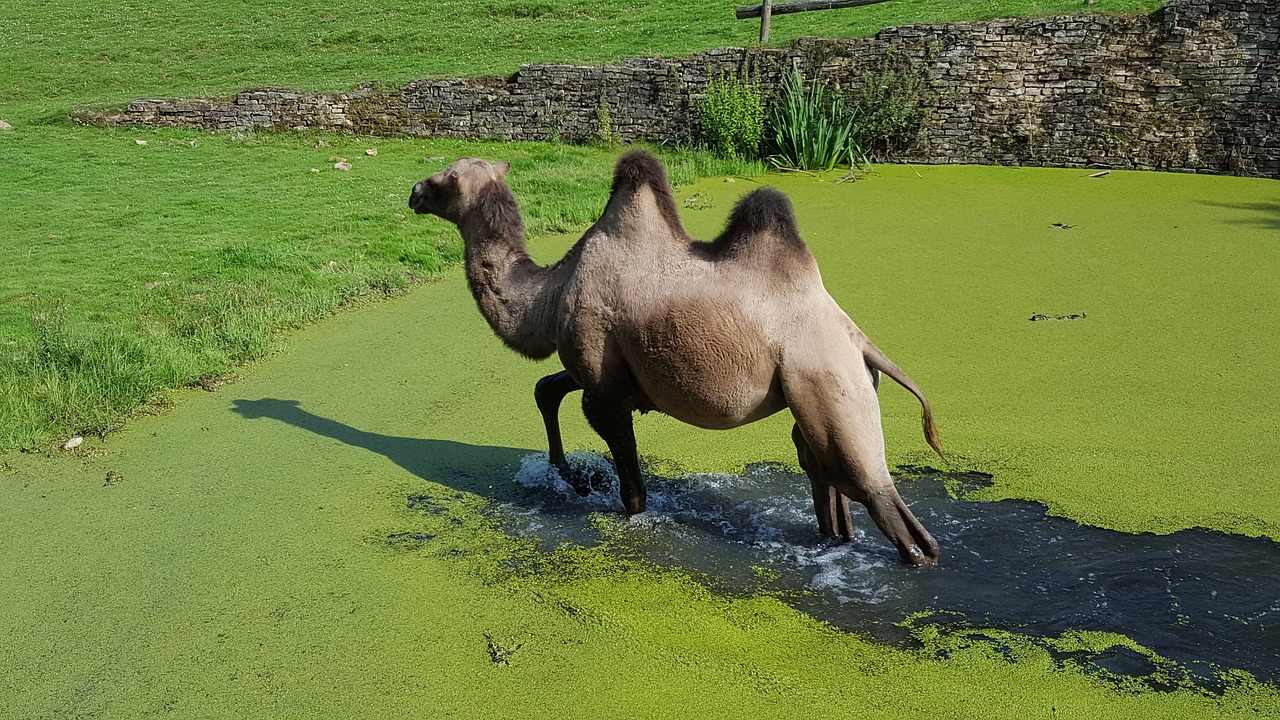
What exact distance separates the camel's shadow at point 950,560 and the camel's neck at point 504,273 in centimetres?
82

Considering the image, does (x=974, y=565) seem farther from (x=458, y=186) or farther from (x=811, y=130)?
(x=811, y=130)

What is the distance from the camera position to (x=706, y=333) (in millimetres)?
4656

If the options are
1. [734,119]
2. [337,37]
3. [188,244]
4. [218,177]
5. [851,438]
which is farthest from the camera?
[337,37]

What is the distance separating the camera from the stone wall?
11742 mm

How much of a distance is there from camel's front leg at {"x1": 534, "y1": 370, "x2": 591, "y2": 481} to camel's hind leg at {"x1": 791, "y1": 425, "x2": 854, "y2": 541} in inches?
49.8

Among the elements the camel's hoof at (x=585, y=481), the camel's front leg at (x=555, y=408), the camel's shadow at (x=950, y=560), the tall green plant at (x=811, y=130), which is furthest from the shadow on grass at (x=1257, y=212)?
the camel's front leg at (x=555, y=408)

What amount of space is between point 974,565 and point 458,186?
2972 mm

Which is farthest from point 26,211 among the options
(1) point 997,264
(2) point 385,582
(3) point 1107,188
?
(3) point 1107,188

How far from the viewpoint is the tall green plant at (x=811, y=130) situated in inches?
500

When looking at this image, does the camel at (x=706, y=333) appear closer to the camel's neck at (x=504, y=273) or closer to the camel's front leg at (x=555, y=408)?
the camel's neck at (x=504, y=273)

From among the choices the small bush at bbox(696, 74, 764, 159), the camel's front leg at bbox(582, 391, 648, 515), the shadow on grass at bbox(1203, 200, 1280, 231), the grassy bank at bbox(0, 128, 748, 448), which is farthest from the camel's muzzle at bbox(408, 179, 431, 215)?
the small bush at bbox(696, 74, 764, 159)

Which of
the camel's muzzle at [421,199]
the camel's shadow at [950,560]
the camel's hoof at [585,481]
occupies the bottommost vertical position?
the camel's hoof at [585,481]

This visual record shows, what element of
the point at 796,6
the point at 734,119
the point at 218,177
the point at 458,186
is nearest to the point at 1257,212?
the point at 734,119

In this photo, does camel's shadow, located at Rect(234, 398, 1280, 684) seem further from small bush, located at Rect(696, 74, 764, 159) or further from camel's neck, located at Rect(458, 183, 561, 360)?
small bush, located at Rect(696, 74, 764, 159)
